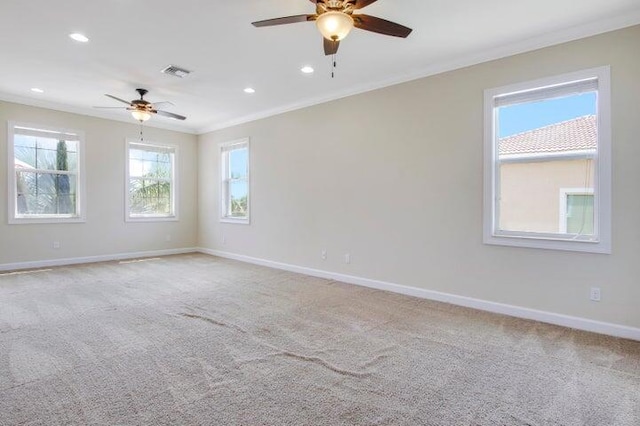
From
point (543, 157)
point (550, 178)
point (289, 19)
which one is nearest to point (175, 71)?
point (289, 19)

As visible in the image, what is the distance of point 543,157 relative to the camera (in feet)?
11.4

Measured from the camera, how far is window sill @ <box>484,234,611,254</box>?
311cm

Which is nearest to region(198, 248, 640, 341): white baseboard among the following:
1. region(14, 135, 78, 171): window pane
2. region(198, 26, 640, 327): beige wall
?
region(198, 26, 640, 327): beige wall

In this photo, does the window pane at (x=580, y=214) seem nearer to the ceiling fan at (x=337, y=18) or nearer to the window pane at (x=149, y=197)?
the ceiling fan at (x=337, y=18)

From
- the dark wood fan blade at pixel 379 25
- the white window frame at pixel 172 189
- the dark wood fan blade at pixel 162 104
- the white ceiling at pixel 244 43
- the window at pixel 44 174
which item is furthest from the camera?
the white window frame at pixel 172 189

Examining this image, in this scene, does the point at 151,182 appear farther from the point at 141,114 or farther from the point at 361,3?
the point at 361,3

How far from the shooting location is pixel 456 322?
3371mm

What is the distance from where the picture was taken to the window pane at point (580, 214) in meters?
3.23

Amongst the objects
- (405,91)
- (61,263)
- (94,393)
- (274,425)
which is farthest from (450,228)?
(61,263)

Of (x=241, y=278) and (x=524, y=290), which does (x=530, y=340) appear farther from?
(x=241, y=278)

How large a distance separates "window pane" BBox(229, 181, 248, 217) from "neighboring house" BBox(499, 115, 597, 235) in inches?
178

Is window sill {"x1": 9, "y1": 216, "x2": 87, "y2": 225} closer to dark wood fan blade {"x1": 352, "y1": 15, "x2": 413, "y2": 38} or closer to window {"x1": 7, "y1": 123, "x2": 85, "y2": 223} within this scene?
window {"x1": 7, "y1": 123, "x2": 85, "y2": 223}

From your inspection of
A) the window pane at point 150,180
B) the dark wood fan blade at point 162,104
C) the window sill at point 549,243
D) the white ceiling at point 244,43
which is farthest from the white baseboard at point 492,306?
the window pane at point 150,180

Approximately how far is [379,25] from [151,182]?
20.1 ft
